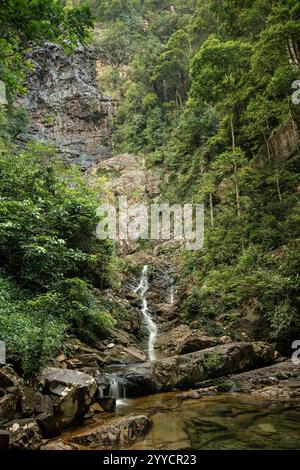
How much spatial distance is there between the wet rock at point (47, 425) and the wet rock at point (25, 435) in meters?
0.24

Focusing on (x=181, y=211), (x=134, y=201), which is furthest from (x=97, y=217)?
(x=134, y=201)

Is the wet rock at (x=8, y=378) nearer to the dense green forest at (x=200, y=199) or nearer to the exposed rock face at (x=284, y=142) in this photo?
the dense green forest at (x=200, y=199)

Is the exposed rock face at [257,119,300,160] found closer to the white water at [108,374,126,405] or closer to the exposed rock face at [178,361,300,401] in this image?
the exposed rock face at [178,361,300,401]

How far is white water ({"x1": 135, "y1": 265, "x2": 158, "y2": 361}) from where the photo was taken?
1318 cm

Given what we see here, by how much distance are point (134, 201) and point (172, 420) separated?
24.3 metres

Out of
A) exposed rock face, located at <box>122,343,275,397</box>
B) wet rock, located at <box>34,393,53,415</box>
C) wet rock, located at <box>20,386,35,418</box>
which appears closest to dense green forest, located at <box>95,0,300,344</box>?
exposed rock face, located at <box>122,343,275,397</box>

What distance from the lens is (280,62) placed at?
1516 centimetres

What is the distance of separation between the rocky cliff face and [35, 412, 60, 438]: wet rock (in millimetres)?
33495

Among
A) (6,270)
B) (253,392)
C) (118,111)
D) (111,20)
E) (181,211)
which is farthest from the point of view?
(111,20)

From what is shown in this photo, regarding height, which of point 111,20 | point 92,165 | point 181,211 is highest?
point 111,20

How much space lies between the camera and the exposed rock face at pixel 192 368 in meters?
8.73

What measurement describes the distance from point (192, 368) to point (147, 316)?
758 cm

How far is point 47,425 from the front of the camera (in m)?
5.52

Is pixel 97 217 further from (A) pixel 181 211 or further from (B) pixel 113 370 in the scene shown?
(A) pixel 181 211
